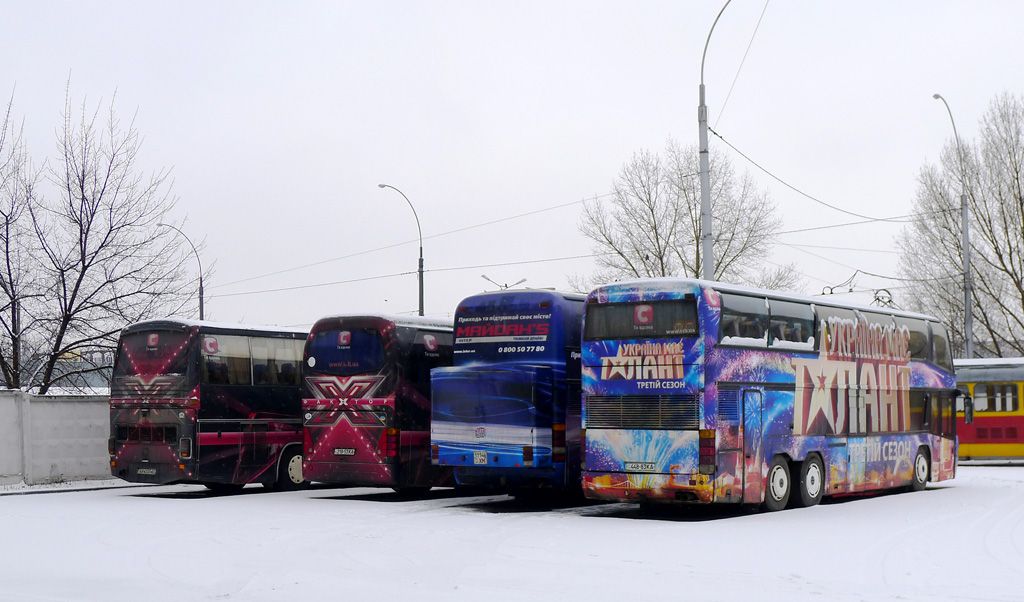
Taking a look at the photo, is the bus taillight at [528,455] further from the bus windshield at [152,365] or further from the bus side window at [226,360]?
the bus windshield at [152,365]

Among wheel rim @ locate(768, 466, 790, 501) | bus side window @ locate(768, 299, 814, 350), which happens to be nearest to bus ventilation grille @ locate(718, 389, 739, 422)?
bus side window @ locate(768, 299, 814, 350)

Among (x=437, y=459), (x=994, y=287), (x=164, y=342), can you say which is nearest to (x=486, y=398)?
(x=437, y=459)

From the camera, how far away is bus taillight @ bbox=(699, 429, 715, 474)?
661 inches

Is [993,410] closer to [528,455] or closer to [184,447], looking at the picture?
[528,455]

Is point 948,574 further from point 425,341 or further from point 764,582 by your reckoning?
point 425,341

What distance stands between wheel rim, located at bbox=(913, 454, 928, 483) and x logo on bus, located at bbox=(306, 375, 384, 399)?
1061 cm

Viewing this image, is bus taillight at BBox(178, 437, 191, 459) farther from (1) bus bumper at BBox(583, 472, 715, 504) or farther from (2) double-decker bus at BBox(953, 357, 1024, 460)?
(2) double-decker bus at BBox(953, 357, 1024, 460)

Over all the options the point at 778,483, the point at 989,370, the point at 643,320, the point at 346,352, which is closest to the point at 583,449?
the point at 643,320

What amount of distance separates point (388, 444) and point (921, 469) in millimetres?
10617

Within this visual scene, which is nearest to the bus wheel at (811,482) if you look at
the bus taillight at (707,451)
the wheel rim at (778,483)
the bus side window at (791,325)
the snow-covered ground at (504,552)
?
the snow-covered ground at (504,552)

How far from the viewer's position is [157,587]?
35.2 feet

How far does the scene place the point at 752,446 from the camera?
1777 centimetres

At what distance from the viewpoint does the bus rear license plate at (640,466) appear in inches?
679

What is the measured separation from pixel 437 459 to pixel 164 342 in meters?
6.37
